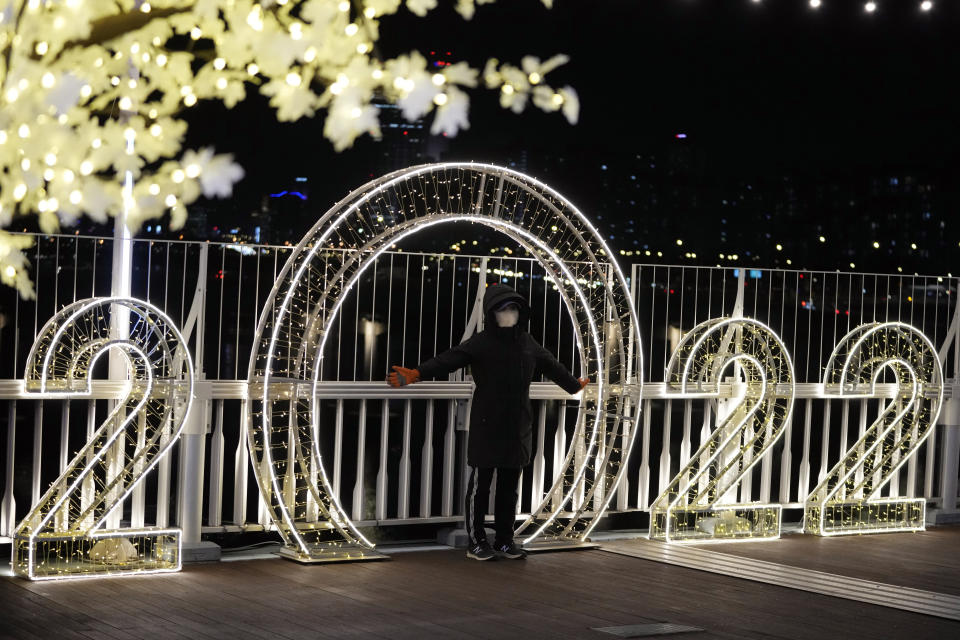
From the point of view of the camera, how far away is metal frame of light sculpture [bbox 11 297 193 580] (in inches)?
264

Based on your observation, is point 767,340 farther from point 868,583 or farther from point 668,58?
point 668,58

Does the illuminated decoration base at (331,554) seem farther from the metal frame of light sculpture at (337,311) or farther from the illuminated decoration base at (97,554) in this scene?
the illuminated decoration base at (97,554)

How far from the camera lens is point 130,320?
7672mm

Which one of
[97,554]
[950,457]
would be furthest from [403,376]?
[950,457]

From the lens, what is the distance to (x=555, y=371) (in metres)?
7.88

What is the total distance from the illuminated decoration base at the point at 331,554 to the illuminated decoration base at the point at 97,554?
0.67m

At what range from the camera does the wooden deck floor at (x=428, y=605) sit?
5.76 meters

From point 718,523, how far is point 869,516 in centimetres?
131

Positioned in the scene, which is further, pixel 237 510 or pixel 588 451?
pixel 588 451

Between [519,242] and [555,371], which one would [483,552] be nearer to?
[555,371]

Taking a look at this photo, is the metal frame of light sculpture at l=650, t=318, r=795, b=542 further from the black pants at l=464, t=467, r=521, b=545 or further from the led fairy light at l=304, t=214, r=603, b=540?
the black pants at l=464, t=467, r=521, b=545

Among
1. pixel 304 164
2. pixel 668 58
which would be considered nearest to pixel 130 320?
pixel 668 58

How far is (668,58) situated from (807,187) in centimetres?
1846

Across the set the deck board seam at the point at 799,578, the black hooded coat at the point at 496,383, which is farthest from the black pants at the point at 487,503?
the deck board seam at the point at 799,578
